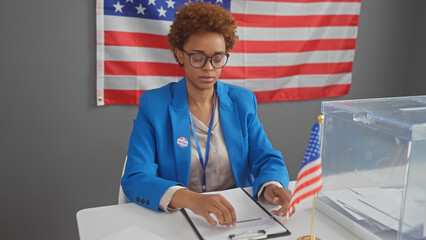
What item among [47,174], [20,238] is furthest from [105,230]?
[20,238]

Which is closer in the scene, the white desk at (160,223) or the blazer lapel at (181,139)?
the white desk at (160,223)

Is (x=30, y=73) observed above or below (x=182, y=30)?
below

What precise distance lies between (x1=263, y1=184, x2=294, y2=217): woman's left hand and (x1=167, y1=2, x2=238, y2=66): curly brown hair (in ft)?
2.06

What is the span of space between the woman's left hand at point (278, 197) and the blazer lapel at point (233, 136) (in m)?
0.27

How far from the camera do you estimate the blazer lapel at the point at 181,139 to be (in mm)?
1380

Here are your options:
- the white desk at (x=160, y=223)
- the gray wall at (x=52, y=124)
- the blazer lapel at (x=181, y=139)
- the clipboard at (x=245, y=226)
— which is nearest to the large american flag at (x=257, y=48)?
the gray wall at (x=52, y=124)

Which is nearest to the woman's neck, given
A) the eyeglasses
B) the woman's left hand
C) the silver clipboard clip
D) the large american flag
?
the eyeglasses

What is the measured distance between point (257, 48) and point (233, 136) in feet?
4.10

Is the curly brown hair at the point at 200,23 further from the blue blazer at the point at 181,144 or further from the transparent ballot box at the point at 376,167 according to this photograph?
the transparent ballot box at the point at 376,167

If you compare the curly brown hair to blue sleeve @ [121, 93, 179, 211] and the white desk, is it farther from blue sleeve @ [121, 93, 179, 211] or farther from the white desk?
the white desk

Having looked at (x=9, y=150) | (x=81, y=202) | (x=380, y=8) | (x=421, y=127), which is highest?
(x=380, y=8)

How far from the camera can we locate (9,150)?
2.04 m

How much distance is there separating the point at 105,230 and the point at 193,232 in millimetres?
247

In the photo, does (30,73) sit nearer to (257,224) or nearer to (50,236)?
(50,236)
